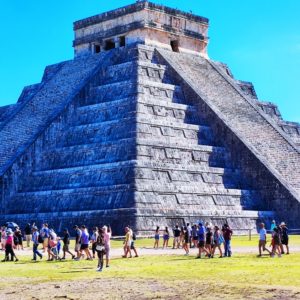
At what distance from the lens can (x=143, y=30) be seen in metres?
44.8

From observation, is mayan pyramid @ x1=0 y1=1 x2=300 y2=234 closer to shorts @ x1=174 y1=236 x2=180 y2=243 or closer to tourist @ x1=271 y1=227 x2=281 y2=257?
shorts @ x1=174 y1=236 x2=180 y2=243

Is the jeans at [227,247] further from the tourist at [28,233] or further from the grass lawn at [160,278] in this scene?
the tourist at [28,233]

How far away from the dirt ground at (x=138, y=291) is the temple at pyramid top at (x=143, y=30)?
90.7 feet

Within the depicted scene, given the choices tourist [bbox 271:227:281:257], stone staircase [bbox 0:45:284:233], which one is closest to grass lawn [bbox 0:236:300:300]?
tourist [bbox 271:227:281:257]

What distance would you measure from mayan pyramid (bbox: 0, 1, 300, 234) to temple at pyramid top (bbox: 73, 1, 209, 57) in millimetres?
63

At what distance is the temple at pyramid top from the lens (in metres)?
45.0

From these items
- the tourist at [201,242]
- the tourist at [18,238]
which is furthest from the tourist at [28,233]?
the tourist at [201,242]

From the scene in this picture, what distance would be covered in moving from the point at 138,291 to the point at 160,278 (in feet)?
7.81

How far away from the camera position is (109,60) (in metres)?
44.7

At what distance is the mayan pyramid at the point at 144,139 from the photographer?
3544 cm

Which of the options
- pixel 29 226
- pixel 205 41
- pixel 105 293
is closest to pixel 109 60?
pixel 205 41

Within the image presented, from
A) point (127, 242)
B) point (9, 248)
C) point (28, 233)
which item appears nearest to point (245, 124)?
point (28, 233)

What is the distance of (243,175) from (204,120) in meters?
3.91

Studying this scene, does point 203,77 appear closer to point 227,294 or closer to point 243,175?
point 243,175
